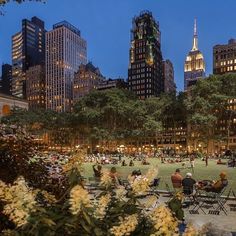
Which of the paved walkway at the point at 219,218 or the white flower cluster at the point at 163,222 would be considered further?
the paved walkway at the point at 219,218

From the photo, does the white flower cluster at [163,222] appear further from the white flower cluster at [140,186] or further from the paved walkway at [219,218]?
the paved walkway at [219,218]

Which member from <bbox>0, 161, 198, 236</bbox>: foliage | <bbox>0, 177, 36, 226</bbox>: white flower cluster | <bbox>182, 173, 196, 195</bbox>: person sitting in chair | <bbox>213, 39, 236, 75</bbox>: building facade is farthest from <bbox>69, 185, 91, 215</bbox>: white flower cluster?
<bbox>213, 39, 236, 75</bbox>: building facade

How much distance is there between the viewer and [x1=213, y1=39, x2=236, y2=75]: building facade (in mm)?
171125

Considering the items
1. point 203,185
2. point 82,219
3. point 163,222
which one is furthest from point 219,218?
point 82,219

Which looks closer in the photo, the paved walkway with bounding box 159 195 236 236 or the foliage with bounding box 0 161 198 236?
the foliage with bounding box 0 161 198 236

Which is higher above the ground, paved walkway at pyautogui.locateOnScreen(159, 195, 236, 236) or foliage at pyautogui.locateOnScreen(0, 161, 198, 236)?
foliage at pyautogui.locateOnScreen(0, 161, 198, 236)

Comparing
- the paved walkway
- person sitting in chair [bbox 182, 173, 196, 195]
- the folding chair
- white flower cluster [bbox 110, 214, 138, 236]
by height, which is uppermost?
white flower cluster [bbox 110, 214, 138, 236]

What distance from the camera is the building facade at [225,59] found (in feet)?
561

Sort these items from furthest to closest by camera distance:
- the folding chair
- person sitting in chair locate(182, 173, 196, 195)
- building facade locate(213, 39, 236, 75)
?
building facade locate(213, 39, 236, 75) < person sitting in chair locate(182, 173, 196, 195) < the folding chair

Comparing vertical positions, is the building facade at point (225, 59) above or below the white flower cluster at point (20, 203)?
above

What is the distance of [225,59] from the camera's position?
17375cm

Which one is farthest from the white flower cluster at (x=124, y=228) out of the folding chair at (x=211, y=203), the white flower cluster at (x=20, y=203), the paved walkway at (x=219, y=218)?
the folding chair at (x=211, y=203)

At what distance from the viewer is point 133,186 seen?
4.72m

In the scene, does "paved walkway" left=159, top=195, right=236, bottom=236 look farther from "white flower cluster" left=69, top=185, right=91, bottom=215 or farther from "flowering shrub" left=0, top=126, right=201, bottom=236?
"white flower cluster" left=69, top=185, right=91, bottom=215
